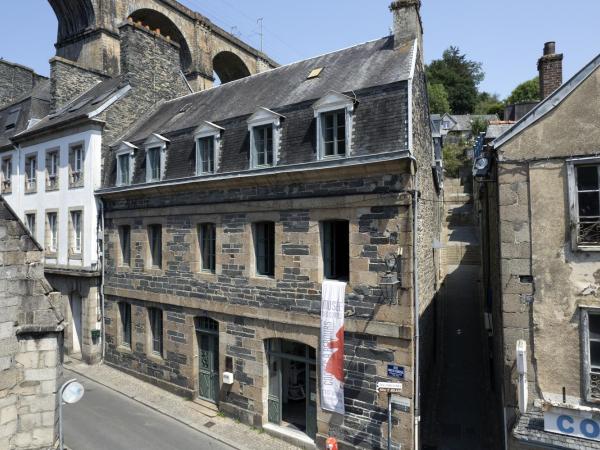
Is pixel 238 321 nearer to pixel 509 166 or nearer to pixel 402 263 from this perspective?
pixel 402 263

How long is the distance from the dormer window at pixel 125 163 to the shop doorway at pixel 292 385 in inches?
330

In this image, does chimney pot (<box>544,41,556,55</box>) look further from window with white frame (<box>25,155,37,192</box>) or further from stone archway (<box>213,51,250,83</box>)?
stone archway (<box>213,51,250,83</box>)

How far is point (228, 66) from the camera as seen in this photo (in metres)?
36.4

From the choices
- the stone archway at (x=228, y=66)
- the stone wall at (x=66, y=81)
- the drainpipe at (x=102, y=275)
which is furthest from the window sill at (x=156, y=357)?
the stone archway at (x=228, y=66)

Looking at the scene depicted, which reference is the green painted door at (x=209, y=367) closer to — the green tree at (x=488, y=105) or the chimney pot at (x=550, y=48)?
Answer: the chimney pot at (x=550, y=48)

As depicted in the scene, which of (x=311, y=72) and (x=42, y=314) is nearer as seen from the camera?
(x=42, y=314)

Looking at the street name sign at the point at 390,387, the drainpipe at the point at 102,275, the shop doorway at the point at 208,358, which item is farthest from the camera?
the drainpipe at the point at 102,275

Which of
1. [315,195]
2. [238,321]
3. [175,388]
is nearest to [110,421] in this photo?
[175,388]

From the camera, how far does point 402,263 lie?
9469 millimetres

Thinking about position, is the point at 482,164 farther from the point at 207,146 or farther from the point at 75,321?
the point at 75,321

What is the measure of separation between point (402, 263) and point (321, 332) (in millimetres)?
2524

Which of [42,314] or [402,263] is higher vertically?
[402,263]

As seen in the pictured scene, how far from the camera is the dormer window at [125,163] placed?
15.6m

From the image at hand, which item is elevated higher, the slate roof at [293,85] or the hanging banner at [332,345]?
the slate roof at [293,85]
